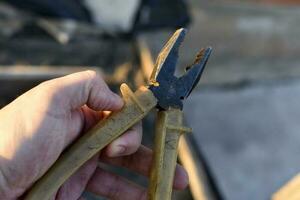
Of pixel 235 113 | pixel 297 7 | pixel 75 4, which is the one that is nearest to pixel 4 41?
pixel 75 4

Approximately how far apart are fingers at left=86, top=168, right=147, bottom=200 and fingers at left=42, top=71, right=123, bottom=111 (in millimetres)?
195

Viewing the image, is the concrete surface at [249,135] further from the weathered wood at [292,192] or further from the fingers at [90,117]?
the fingers at [90,117]

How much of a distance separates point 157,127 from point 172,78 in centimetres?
9

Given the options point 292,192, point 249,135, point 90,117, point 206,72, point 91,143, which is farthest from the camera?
point 206,72

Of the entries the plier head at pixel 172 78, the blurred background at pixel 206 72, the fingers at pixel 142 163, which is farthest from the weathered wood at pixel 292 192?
the plier head at pixel 172 78

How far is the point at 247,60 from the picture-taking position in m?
2.21

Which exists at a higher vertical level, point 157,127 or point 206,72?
point 206,72

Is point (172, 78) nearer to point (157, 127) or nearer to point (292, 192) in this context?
point (157, 127)

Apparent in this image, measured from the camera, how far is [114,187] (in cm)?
100

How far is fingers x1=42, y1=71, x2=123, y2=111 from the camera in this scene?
820 millimetres

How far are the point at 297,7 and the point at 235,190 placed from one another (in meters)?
1.43

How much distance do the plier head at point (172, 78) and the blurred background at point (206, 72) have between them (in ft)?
1.24

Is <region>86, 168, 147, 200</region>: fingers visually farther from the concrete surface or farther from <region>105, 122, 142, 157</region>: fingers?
the concrete surface

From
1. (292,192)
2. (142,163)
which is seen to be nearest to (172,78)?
(142,163)
